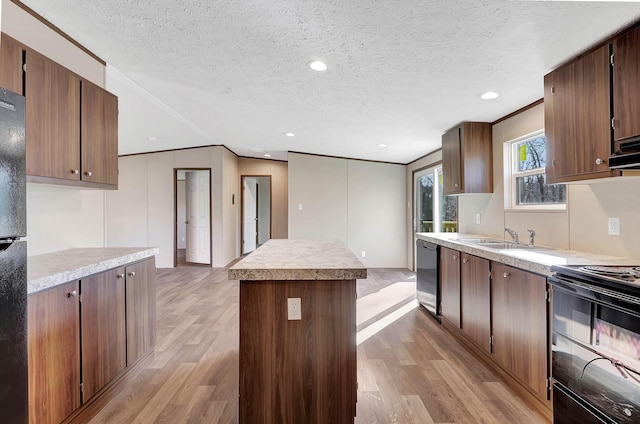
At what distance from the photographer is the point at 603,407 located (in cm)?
138

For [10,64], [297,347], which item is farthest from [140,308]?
[10,64]

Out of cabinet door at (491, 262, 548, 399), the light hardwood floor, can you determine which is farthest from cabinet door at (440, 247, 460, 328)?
cabinet door at (491, 262, 548, 399)

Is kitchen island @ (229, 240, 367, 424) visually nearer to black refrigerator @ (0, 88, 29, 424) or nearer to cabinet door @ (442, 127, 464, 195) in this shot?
black refrigerator @ (0, 88, 29, 424)

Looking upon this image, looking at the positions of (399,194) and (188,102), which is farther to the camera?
(399,194)

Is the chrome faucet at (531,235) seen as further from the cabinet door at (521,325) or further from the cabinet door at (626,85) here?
the cabinet door at (626,85)

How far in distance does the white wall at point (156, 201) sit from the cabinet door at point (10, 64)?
493cm

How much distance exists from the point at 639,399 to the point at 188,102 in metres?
4.23

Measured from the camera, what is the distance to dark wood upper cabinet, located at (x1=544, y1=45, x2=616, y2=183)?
1.84 meters

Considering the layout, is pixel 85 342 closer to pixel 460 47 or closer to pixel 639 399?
pixel 639 399

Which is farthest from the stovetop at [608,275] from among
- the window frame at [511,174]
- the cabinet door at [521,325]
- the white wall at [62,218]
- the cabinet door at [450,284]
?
the white wall at [62,218]

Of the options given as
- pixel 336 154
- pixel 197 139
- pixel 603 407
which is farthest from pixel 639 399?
pixel 197 139

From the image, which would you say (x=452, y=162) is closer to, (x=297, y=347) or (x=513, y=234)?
(x=513, y=234)

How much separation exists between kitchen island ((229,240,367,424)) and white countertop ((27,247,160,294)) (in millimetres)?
883

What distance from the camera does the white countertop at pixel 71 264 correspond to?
152 centimetres
